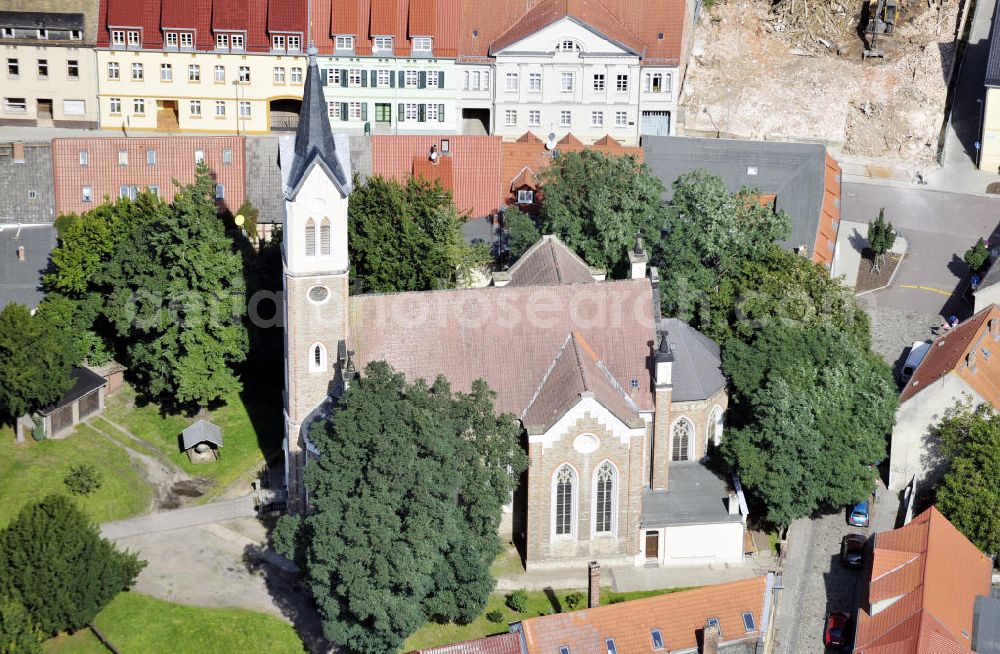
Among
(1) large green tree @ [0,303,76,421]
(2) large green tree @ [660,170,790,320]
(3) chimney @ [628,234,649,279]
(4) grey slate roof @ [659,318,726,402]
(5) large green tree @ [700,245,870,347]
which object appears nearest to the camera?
(4) grey slate roof @ [659,318,726,402]

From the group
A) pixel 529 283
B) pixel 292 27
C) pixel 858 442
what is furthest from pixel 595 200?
pixel 292 27

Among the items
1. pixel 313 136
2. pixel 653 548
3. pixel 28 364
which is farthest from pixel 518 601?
pixel 28 364

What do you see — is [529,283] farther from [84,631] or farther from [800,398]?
[84,631]

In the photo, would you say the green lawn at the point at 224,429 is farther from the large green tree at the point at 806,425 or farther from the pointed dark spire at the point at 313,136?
the large green tree at the point at 806,425

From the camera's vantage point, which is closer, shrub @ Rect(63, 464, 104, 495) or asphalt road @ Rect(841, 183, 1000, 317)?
shrub @ Rect(63, 464, 104, 495)

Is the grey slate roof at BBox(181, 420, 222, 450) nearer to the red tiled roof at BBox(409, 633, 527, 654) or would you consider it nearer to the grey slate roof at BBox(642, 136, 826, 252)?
the red tiled roof at BBox(409, 633, 527, 654)

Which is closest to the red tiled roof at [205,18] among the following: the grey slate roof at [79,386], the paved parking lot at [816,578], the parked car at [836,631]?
the grey slate roof at [79,386]

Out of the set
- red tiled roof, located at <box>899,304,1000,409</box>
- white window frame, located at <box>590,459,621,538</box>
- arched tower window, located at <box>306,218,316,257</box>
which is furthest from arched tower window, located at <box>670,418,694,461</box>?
arched tower window, located at <box>306,218,316,257</box>
